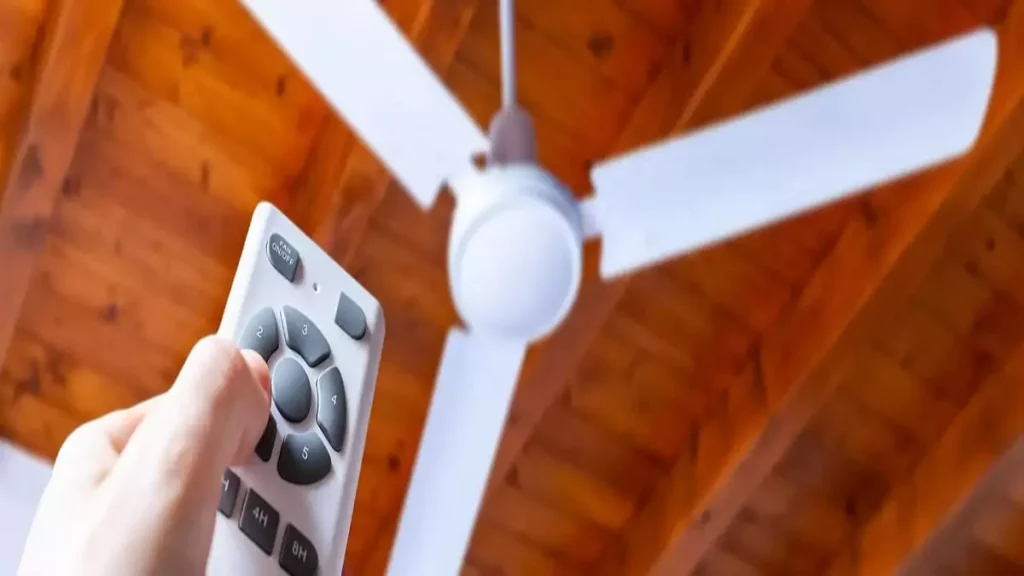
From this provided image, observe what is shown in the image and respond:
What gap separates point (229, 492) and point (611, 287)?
0.87m

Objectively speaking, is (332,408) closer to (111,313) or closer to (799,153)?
(799,153)

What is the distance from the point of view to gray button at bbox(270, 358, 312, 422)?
1.96 feet

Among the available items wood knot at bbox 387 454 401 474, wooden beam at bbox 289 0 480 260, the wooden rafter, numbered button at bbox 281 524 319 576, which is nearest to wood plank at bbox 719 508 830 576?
the wooden rafter

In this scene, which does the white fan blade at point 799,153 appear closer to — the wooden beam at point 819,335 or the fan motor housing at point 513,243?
the fan motor housing at point 513,243

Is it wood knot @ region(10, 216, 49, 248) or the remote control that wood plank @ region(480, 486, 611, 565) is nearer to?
wood knot @ region(10, 216, 49, 248)

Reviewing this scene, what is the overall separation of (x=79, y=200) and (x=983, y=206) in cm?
130

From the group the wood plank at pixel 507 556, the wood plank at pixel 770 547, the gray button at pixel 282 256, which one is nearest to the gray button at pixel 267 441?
the gray button at pixel 282 256

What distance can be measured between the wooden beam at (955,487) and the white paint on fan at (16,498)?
4.42ft

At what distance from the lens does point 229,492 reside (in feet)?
1.74

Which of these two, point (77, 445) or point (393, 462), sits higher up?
point (77, 445)

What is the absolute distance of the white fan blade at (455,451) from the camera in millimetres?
808

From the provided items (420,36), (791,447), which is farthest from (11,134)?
(791,447)

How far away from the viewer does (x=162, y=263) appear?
1.34m

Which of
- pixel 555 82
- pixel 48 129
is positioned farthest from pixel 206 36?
pixel 555 82
